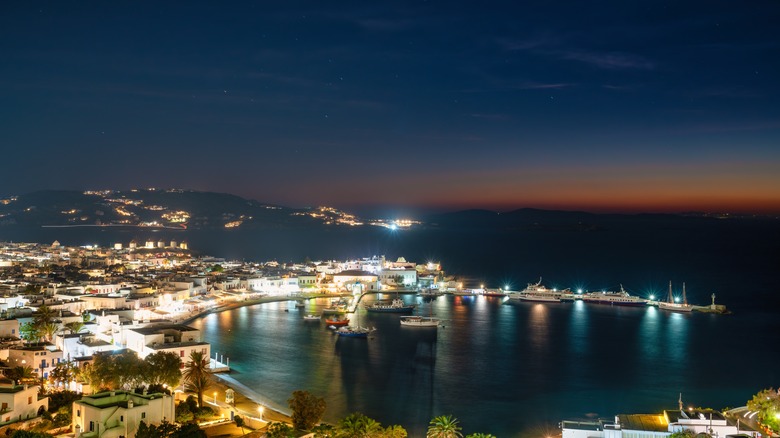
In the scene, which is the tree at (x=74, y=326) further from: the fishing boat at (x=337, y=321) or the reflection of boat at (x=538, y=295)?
the reflection of boat at (x=538, y=295)

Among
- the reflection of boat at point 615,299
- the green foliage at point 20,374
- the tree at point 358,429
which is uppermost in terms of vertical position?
the reflection of boat at point 615,299

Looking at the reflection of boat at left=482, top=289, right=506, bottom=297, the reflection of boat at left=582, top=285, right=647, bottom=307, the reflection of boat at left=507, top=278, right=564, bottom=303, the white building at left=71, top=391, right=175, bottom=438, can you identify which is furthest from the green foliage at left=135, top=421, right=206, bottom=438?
the reflection of boat at left=582, top=285, right=647, bottom=307

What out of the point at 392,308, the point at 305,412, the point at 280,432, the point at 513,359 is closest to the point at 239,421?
the point at 305,412

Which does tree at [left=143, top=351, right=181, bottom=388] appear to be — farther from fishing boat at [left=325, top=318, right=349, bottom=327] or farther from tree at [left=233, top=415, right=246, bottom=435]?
fishing boat at [left=325, top=318, right=349, bottom=327]

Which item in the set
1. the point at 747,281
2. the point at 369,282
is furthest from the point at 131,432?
the point at 747,281

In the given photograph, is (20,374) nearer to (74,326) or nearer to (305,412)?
(74,326)

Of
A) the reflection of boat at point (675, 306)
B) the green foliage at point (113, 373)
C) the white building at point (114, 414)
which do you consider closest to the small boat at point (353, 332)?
the green foliage at point (113, 373)
